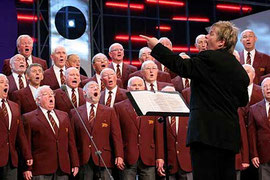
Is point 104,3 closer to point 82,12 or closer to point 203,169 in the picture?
point 82,12

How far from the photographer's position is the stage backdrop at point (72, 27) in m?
11.6

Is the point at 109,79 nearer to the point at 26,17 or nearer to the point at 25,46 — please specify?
the point at 25,46

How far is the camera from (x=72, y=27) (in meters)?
11.9

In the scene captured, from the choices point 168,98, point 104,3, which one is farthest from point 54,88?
point 104,3

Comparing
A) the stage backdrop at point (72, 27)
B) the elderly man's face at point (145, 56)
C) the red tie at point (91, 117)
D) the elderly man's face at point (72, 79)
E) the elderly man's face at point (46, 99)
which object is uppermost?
the stage backdrop at point (72, 27)

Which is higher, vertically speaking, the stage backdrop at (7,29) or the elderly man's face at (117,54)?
the stage backdrop at (7,29)

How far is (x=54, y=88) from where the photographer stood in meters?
6.79

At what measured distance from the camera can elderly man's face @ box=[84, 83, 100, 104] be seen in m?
6.19

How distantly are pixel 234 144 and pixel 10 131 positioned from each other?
320 cm

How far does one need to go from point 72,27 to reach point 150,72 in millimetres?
5445

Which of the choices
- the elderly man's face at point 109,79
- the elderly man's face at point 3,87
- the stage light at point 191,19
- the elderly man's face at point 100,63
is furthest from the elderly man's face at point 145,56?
the stage light at point 191,19

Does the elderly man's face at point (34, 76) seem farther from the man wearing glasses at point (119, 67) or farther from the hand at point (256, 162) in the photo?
the hand at point (256, 162)

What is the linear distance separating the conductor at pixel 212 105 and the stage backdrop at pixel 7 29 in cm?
630

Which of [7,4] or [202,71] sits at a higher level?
[7,4]
